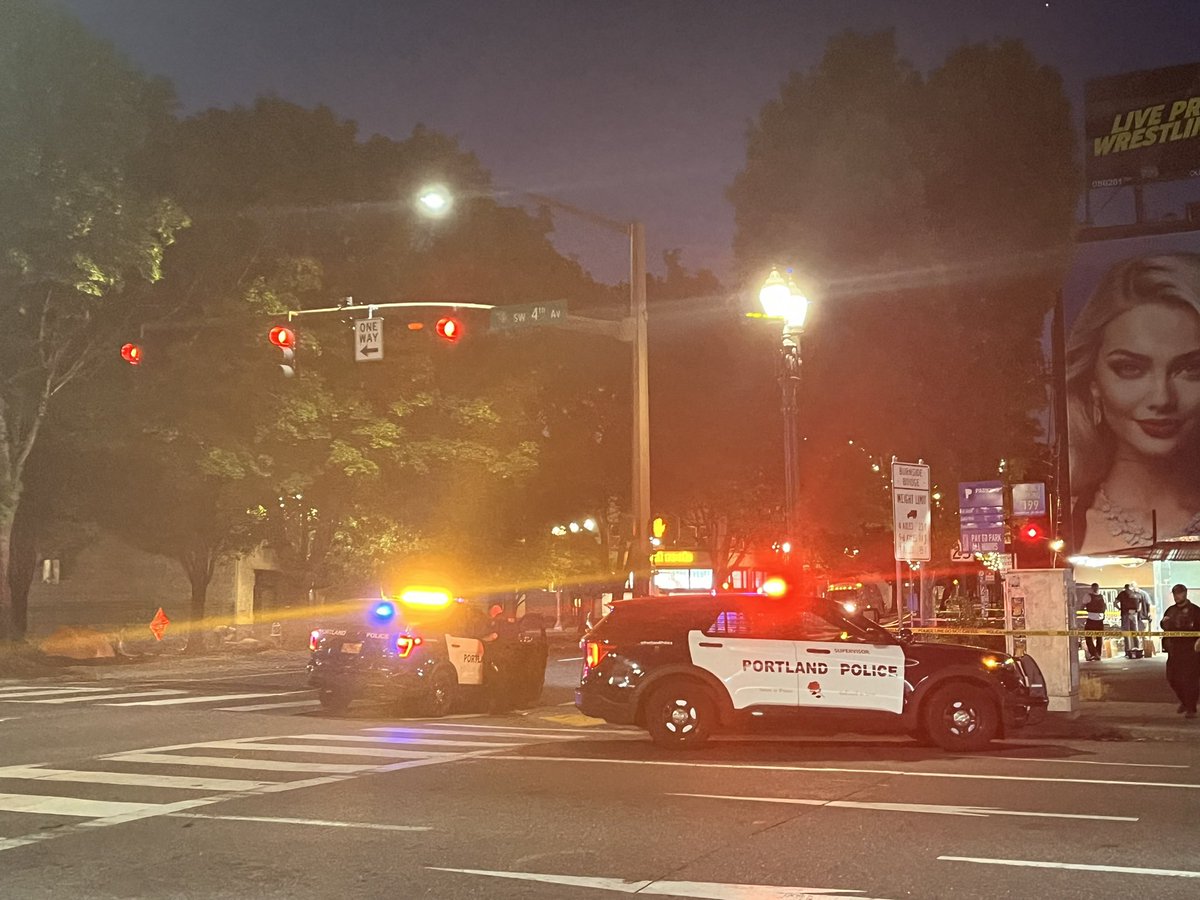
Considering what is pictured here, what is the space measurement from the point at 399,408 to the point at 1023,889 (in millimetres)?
26423

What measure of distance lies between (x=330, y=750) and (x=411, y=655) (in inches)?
169

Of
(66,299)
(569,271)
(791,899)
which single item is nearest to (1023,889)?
(791,899)

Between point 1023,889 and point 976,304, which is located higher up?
point 976,304

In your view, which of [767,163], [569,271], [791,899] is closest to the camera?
[791,899]

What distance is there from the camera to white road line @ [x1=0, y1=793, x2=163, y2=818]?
9391 millimetres

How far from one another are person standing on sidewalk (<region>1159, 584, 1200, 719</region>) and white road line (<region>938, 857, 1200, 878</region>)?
1012 centimetres

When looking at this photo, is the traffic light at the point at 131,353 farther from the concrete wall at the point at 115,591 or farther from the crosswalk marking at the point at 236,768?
the concrete wall at the point at 115,591

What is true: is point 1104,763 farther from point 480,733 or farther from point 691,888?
point 480,733

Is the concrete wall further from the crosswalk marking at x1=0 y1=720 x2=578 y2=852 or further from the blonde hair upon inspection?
the crosswalk marking at x1=0 y1=720 x2=578 y2=852

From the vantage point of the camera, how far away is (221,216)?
2958 cm

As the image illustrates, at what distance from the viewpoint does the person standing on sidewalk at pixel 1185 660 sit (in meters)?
16.6

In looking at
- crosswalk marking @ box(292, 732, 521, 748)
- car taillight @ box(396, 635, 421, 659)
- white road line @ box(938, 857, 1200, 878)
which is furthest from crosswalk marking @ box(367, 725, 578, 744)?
white road line @ box(938, 857, 1200, 878)

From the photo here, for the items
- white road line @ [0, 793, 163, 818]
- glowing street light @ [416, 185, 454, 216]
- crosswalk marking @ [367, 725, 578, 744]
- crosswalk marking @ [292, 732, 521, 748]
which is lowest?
crosswalk marking @ [367, 725, 578, 744]

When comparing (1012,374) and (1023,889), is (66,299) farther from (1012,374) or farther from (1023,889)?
(1023,889)
